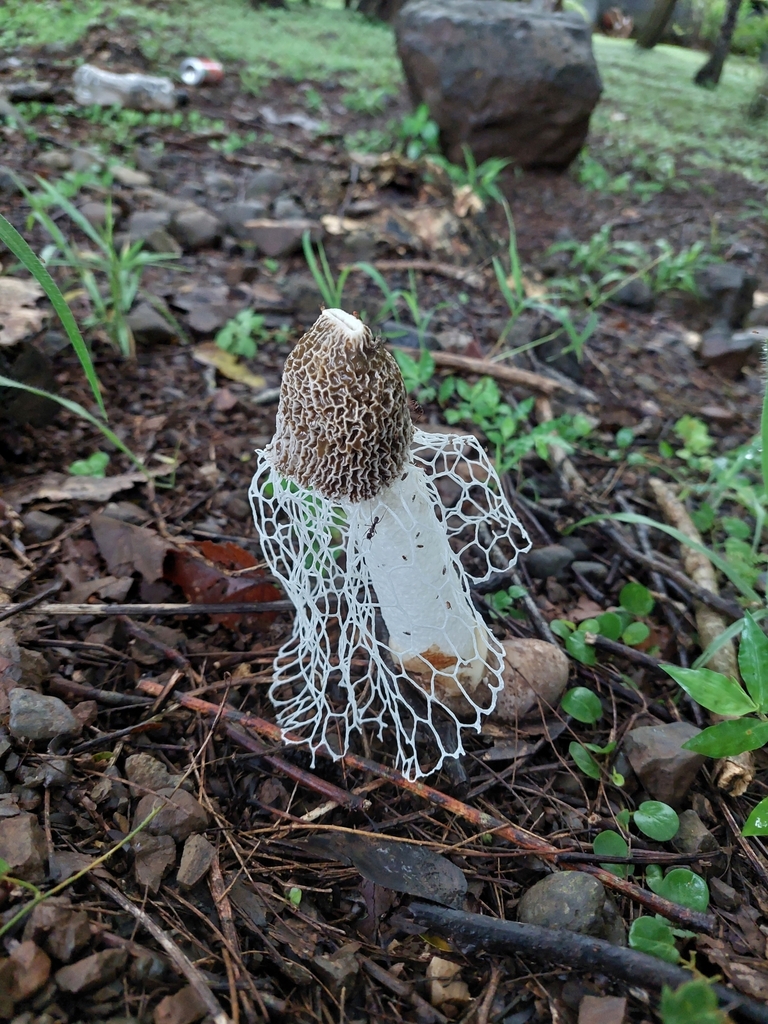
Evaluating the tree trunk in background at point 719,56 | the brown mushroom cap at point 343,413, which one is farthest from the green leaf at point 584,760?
the tree trunk in background at point 719,56

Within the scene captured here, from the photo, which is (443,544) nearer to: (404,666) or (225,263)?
(404,666)

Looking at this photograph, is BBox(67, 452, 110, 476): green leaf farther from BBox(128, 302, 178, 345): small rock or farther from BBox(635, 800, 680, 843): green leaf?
BBox(635, 800, 680, 843): green leaf

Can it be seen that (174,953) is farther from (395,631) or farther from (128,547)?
(128,547)

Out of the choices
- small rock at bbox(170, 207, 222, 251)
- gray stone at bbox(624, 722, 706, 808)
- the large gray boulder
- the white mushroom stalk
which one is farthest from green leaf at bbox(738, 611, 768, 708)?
the large gray boulder

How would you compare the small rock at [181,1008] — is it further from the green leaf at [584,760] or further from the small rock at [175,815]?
the green leaf at [584,760]

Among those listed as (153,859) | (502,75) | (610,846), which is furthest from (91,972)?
(502,75)

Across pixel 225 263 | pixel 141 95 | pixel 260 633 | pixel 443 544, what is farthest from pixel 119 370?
pixel 141 95

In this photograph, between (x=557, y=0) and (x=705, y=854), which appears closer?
(x=705, y=854)
